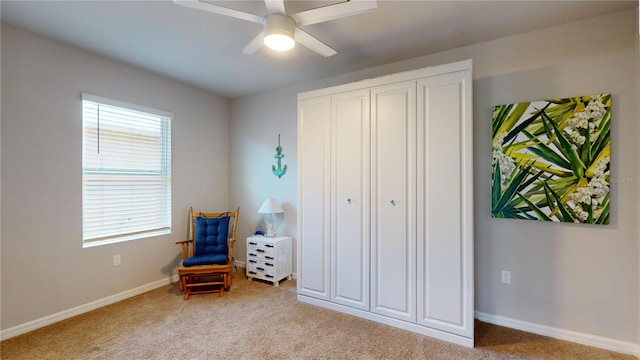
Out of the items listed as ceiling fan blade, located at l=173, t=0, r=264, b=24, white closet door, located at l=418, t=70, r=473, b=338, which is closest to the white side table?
white closet door, located at l=418, t=70, r=473, b=338

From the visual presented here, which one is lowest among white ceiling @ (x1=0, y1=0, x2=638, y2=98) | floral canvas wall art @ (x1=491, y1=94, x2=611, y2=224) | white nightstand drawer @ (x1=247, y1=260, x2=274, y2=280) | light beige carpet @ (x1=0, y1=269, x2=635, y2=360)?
light beige carpet @ (x1=0, y1=269, x2=635, y2=360)

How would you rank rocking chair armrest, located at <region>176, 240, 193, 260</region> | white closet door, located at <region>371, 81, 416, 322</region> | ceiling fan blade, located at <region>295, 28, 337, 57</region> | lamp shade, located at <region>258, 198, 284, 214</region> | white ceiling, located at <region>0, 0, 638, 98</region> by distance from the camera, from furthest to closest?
lamp shade, located at <region>258, 198, 284, 214</region>, rocking chair armrest, located at <region>176, 240, 193, 260</region>, white closet door, located at <region>371, 81, 416, 322</region>, white ceiling, located at <region>0, 0, 638, 98</region>, ceiling fan blade, located at <region>295, 28, 337, 57</region>

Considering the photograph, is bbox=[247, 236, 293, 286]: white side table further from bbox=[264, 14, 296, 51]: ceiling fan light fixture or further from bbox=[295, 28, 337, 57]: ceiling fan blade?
bbox=[264, 14, 296, 51]: ceiling fan light fixture

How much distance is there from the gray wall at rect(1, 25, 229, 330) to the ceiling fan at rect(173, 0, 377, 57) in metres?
1.93

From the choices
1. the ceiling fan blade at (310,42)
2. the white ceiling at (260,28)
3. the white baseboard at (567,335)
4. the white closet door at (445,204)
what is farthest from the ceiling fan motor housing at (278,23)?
the white baseboard at (567,335)

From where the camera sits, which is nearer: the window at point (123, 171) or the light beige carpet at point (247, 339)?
the light beige carpet at point (247, 339)

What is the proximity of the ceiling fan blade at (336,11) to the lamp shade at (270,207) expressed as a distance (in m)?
2.43

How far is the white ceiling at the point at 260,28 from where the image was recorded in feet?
7.02

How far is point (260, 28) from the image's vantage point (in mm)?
2455

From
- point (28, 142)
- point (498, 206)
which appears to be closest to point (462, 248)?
point (498, 206)

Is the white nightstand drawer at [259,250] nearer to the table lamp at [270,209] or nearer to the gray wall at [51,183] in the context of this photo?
the table lamp at [270,209]

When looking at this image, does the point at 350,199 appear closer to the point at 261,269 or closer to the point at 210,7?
the point at 261,269

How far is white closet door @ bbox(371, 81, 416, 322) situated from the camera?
255 centimetres

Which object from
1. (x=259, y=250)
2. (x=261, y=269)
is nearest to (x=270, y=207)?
(x=259, y=250)
